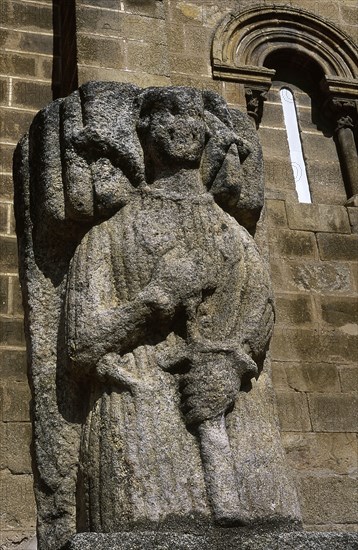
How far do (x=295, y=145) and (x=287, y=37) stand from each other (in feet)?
3.62

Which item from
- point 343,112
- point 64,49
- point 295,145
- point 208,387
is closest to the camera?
point 208,387

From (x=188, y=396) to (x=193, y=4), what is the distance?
17.5 ft

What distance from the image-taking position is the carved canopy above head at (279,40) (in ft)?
25.5

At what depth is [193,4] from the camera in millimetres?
7891

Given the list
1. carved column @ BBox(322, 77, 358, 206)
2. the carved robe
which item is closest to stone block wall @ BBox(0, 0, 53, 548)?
the carved robe

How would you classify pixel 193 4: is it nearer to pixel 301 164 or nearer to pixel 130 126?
pixel 301 164

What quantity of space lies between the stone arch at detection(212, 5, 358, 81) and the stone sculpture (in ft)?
12.4

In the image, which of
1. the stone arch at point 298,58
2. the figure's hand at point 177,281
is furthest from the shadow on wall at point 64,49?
the figure's hand at point 177,281

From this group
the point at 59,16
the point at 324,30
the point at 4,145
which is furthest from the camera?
the point at 324,30

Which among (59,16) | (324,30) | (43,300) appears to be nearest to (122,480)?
(43,300)

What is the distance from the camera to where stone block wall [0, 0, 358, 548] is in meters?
6.14

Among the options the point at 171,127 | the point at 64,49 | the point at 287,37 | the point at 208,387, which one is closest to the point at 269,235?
the point at 287,37

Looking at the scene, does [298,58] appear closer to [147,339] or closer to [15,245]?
[15,245]

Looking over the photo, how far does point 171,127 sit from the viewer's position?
13.2 feet
